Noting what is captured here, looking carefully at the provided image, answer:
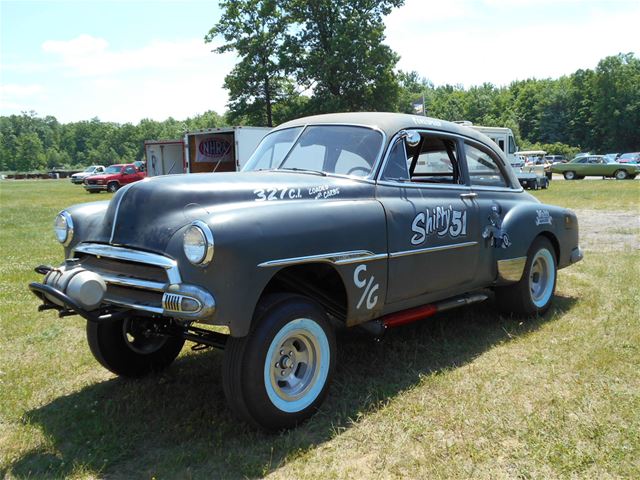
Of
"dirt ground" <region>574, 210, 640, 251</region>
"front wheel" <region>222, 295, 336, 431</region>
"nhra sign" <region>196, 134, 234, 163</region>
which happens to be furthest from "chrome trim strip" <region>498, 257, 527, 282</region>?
"nhra sign" <region>196, 134, 234, 163</region>

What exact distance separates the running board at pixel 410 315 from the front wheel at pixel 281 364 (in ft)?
1.47

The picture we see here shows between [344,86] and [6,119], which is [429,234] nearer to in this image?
[344,86]

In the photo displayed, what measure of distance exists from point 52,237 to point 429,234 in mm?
10346

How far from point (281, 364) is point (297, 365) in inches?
5.7

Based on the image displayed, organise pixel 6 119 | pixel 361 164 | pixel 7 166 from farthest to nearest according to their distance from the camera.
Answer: pixel 6 119
pixel 7 166
pixel 361 164

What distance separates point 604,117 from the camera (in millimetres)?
78125

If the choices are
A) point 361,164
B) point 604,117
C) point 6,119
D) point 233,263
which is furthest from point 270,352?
point 6,119

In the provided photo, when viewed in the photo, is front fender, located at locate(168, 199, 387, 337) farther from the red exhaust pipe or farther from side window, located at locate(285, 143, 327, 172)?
side window, located at locate(285, 143, 327, 172)

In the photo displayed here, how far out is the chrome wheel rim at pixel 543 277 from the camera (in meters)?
5.69

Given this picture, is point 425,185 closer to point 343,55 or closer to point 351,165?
point 351,165

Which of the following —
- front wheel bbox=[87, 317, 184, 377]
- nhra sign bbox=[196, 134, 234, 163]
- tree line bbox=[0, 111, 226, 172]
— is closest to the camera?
front wheel bbox=[87, 317, 184, 377]

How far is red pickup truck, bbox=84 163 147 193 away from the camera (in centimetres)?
3073

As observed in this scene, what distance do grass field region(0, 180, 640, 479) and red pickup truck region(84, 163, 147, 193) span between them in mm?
27086

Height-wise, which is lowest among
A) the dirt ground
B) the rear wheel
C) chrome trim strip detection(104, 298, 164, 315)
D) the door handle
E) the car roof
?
the dirt ground
